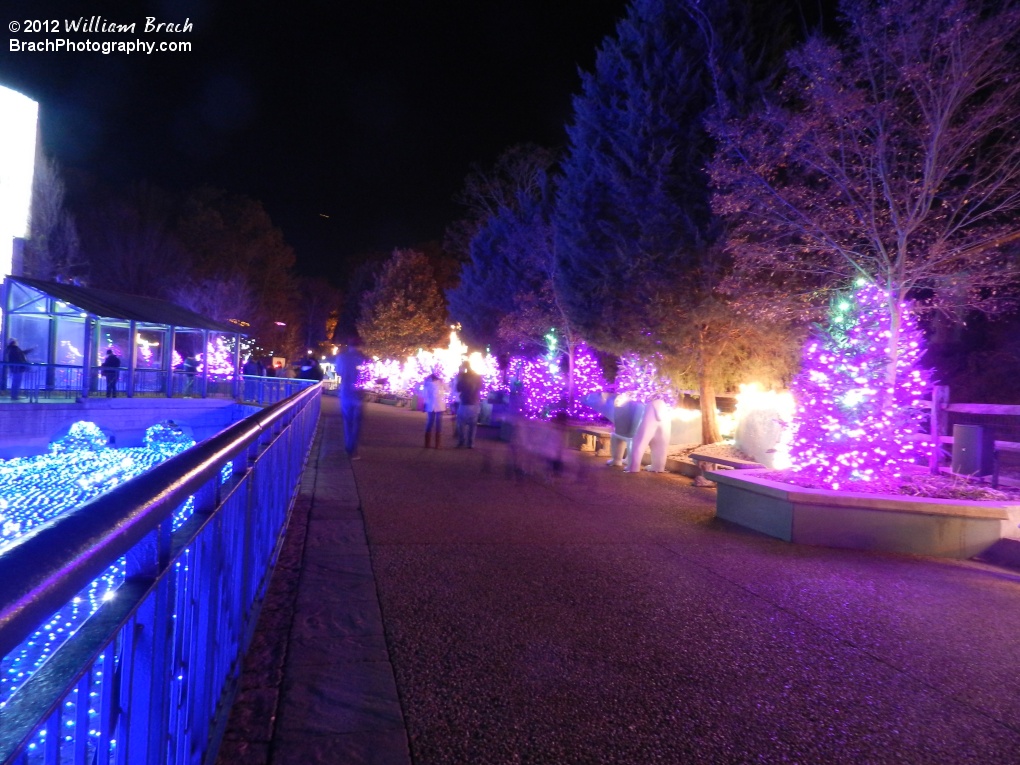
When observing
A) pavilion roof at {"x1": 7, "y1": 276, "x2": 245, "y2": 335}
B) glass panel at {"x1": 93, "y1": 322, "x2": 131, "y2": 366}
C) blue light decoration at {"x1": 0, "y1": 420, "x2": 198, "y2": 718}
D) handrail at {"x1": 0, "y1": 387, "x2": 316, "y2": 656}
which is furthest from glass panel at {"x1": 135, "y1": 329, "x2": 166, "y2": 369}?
handrail at {"x1": 0, "y1": 387, "x2": 316, "y2": 656}

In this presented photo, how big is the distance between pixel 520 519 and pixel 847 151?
20.4ft

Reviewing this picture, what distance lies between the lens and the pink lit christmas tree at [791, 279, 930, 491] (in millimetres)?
8172

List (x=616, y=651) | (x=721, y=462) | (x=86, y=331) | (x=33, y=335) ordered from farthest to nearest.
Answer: (x=33, y=335) → (x=86, y=331) → (x=721, y=462) → (x=616, y=651)

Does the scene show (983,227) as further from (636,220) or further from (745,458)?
(636,220)

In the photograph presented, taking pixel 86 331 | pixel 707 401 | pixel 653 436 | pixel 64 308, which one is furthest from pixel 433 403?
pixel 64 308

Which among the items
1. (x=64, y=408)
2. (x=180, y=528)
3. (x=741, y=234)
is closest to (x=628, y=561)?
(x=180, y=528)

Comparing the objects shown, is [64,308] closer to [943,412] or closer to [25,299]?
[25,299]

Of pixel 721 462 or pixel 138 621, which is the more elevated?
pixel 138 621

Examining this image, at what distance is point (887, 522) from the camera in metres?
7.22

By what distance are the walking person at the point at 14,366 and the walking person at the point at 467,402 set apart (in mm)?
11051

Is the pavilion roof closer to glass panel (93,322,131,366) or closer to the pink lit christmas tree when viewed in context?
glass panel (93,322,131,366)

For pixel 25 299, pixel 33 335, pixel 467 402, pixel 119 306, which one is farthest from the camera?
pixel 119 306

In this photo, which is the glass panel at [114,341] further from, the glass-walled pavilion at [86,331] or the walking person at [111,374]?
the walking person at [111,374]

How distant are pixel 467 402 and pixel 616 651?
36.3ft
